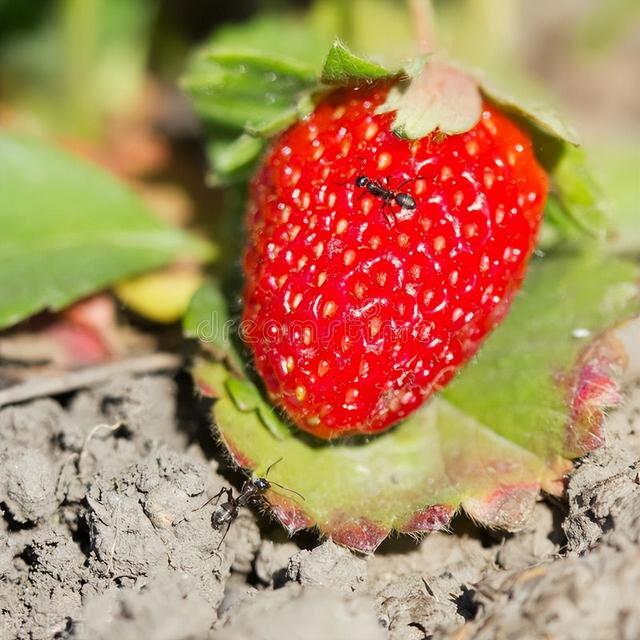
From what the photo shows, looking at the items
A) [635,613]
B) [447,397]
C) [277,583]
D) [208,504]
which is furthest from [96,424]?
[635,613]

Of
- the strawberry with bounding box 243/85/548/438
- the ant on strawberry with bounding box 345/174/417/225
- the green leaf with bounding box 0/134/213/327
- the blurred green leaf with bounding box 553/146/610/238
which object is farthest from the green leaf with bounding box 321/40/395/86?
the green leaf with bounding box 0/134/213/327

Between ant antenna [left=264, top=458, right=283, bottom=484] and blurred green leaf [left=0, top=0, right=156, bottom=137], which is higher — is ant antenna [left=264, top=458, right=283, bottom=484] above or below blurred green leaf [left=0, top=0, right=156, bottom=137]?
below

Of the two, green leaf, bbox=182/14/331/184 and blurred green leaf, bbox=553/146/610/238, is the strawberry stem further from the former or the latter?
blurred green leaf, bbox=553/146/610/238

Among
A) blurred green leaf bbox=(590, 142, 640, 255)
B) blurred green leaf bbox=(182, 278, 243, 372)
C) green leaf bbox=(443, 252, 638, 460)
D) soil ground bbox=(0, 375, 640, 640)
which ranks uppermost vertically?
blurred green leaf bbox=(590, 142, 640, 255)

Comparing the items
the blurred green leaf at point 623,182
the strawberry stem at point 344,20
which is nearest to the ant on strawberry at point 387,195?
the blurred green leaf at point 623,182

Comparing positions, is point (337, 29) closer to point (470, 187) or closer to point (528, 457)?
point (470, 187)
